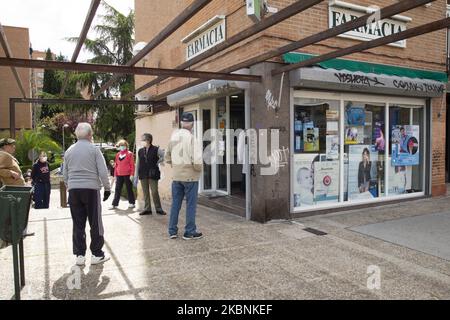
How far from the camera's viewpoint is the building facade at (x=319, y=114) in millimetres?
6500

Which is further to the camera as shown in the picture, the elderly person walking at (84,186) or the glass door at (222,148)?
the glass door at (222,148)

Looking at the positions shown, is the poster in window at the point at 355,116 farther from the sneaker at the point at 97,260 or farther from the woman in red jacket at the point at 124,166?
the sneaker at the point at 97,260

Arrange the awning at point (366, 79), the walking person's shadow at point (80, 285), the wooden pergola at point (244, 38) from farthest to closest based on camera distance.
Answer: the awning at point (366, 79), the wooden pergola at point (244, 38), the walking person's shadow at point (80, 285)

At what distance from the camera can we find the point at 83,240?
440 cm

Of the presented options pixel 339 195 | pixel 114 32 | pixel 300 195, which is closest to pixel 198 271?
pixel 300 195

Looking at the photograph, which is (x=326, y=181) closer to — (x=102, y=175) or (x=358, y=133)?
(x=358, y=133)

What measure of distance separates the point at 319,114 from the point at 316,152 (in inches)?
28.5

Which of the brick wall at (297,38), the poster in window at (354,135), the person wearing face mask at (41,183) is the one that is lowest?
the person wearing face mask at (41,183)

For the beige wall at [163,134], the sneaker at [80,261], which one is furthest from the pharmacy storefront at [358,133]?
the beige wall at [163,134]

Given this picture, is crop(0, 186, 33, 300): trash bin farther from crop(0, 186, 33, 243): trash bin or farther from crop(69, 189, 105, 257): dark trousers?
crop(69, 189, 105, 257): dark trousers

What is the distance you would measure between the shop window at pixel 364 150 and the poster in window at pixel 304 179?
2.88 ft

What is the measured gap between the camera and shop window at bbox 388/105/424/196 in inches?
324
